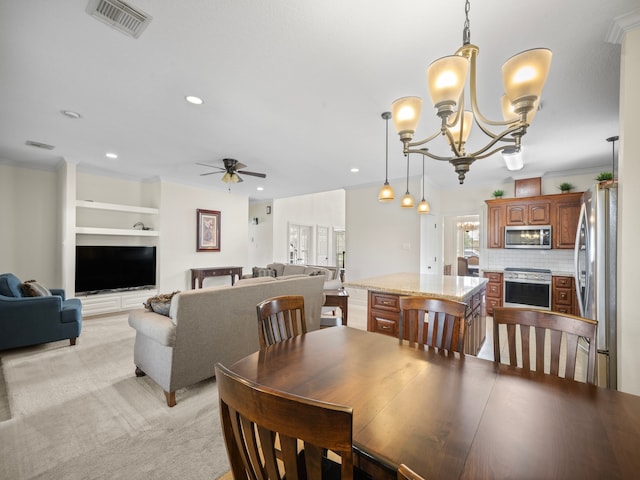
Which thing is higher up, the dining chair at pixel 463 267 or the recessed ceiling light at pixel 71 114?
the recessed ceiling light at pixel 71 114

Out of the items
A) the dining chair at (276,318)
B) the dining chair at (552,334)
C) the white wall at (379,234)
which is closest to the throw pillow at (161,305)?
the dining chair at (276,318)

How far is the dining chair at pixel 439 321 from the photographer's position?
159 centimetres

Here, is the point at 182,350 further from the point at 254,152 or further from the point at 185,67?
the point at 254,152

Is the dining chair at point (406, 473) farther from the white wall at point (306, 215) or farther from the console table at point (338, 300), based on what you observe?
the white wall at point (306, 215)

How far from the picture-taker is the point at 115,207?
211 inches

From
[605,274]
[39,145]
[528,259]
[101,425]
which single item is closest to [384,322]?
[605,274]

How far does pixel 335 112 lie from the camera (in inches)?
118

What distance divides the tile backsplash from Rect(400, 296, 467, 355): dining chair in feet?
15.5

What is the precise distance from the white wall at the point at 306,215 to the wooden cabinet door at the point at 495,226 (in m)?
2.88

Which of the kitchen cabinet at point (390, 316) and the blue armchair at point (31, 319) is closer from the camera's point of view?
the kitchen cabinet at point (390, 316)

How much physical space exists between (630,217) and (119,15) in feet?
10.8

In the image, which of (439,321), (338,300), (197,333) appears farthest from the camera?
(338,300)

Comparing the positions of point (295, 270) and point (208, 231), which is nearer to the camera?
point (295, 270)

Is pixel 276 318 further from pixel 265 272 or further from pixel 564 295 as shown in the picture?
pixel 564 295
